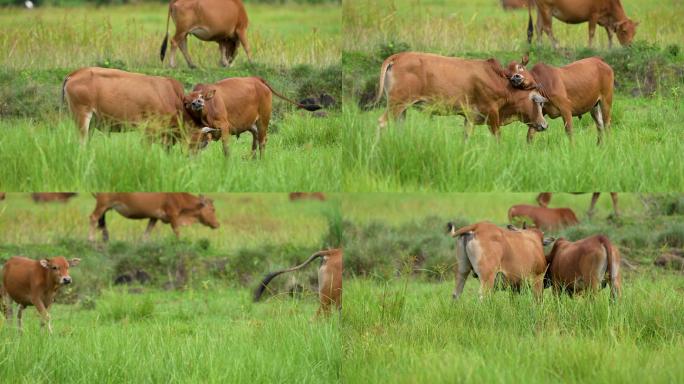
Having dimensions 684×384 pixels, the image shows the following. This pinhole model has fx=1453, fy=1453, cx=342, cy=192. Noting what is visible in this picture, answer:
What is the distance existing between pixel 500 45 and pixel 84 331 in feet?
11.1

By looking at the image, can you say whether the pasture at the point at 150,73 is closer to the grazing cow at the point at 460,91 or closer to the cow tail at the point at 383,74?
the cow tail at the point at 383,74

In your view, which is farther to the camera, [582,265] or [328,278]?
[328,278]

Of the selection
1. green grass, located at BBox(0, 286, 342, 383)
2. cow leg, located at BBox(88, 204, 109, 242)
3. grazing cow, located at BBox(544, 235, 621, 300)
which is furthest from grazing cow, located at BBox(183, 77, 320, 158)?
grazing cow, located at BBox(544, 235, 621, 300)

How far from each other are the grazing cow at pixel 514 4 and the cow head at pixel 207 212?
8.45ft

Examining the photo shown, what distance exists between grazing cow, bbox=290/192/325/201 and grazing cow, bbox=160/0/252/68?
1.20m

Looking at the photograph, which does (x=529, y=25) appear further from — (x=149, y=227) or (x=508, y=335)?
(x=149, y=227)

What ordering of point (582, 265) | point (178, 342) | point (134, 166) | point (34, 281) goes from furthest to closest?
point (34, 281) < point (582, 265) < point (178, 342) < point (134, 166)

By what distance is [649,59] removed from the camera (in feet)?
32.4

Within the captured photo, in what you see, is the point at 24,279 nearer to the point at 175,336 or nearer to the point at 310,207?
the point at 175,336

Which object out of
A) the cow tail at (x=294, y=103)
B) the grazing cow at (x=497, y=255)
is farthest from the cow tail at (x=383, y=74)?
the grazing cow at (x=497, y=255)

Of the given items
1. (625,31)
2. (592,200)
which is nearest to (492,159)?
(592,200)

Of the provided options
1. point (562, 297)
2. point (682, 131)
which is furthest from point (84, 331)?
point (682, 131)

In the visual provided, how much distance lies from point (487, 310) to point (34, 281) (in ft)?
9.91

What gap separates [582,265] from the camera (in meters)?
9.12
